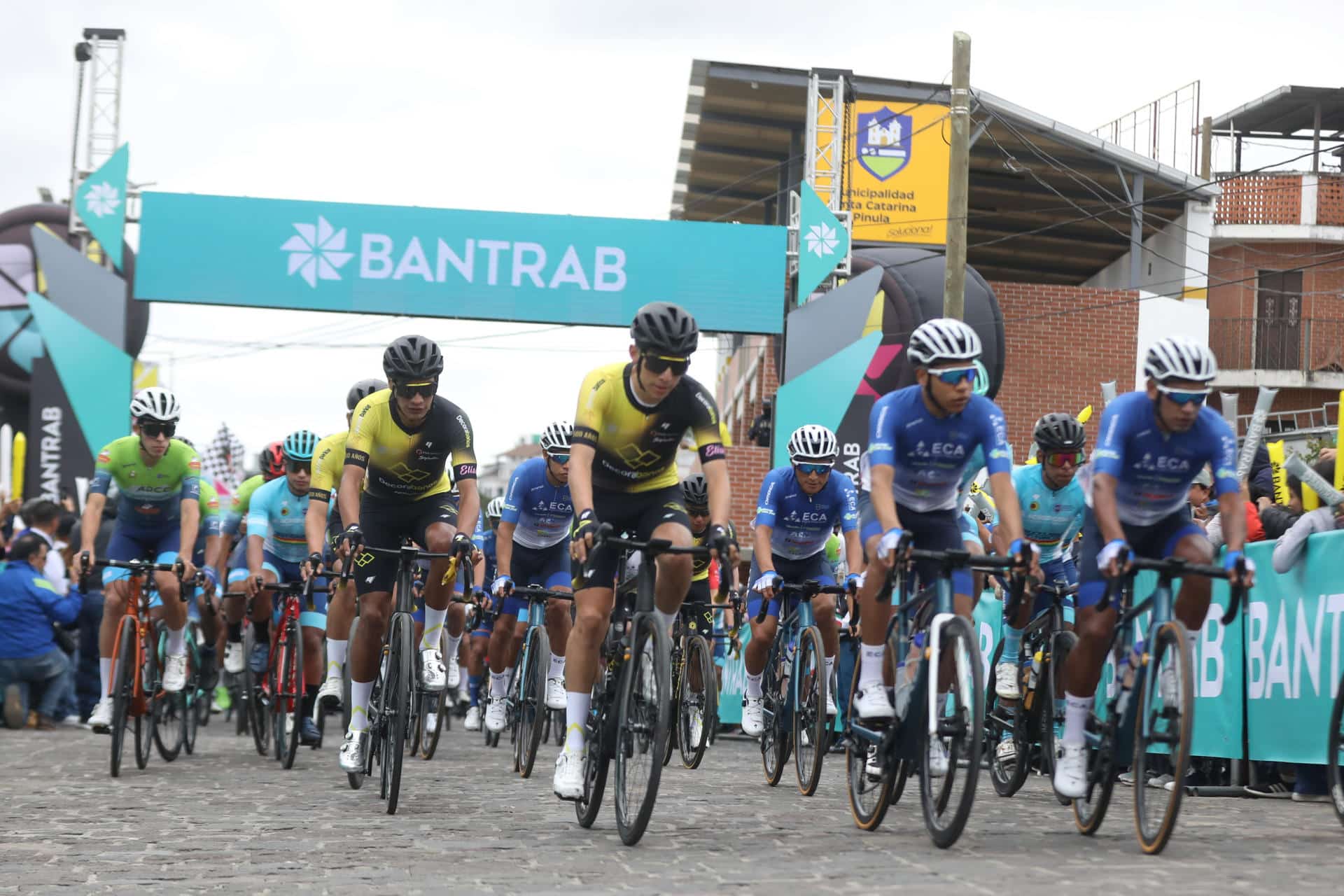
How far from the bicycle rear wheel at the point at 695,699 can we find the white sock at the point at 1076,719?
15.2ft

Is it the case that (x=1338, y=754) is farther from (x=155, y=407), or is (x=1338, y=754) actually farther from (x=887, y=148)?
(x=887, y=148)

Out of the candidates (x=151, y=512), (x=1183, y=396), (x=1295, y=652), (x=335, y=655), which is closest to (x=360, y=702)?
(x=335, y=655)

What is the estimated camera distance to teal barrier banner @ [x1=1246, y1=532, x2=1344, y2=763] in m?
8.70

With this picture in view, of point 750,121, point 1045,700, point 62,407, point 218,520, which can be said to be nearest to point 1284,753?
point 1045,700

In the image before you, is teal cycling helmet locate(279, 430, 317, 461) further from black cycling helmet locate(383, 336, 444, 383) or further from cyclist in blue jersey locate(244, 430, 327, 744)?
black cycling helmet locate(383, 336, 444, 383)

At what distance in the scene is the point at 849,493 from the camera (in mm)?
10797

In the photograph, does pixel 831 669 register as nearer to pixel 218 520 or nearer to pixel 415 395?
pixel 415 395

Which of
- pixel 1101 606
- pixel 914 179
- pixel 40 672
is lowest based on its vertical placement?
pixel 40 672

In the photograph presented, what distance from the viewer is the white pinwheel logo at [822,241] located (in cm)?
2308

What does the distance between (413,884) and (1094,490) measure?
3.20 m

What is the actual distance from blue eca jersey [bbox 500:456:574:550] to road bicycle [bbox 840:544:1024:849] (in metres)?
4.95

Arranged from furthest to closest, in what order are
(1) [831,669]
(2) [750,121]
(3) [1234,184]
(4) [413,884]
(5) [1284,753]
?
(3) [1234,184] < (2) [750,121] < (1) [831,669] < (5) [1284,753] < (4) [413,884]

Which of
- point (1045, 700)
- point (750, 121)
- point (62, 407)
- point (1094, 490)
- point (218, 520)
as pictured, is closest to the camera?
point (1094, 490)

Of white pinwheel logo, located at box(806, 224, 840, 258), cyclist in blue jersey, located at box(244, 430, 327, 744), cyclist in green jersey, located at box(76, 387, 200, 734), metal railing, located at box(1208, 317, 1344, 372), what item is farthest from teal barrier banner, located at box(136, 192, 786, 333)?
metal railing, located at box(1208, 317, 1344, 372)
